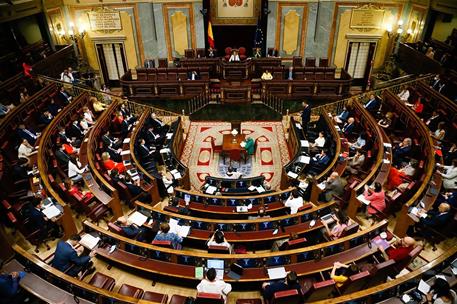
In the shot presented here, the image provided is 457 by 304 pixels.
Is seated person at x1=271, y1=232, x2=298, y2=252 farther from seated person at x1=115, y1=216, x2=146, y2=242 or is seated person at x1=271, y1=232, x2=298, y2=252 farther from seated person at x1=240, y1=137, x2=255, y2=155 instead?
seated person at x1=240, y1=137, x2=255, y2=155

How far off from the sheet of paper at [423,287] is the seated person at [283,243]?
6.69ft

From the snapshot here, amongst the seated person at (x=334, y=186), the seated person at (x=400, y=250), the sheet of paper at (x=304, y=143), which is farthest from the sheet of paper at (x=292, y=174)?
the seated person at (x=400, y=250)

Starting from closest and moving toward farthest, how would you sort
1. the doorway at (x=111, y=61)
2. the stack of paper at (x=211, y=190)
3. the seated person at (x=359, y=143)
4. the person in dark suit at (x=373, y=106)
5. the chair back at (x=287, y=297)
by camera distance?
the chair back at (x=287, y=297) → the stack of paper at (x=211, y=190) → the seated person at (x=359, y=143) → the person in dark suit at (x=373, y=106) → the doorway at (x=111, y=61)

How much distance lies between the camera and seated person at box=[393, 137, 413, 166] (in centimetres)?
859

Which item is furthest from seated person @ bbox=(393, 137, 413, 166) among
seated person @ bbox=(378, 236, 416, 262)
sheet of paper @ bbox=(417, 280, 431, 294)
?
sheet of paper @ bbox=(417, 280, 431, 294)

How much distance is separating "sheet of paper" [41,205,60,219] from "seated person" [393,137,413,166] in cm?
847

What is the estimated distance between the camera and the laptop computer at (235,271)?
17.2 ft

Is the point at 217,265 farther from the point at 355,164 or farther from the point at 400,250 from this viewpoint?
the point at 355,164

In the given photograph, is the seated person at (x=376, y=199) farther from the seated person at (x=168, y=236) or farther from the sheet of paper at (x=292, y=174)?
the seated person at (x=168, y=236)

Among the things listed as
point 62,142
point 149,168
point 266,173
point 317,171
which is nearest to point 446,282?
point 317,171

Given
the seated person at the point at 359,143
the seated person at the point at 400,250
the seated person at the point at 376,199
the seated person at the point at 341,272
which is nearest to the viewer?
the seated person at the point at 341,272

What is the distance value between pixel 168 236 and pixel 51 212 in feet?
8.84

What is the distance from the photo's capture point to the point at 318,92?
528 inches

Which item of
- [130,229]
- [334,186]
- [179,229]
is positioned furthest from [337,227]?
[130,229]
